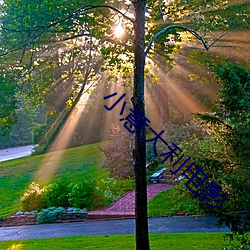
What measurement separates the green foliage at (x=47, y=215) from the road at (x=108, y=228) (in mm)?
291

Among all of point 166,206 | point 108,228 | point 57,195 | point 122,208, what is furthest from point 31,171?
point 108,228

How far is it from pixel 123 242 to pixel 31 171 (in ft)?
47.2

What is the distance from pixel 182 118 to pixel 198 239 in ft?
53.2

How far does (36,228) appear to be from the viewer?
982 centimetres

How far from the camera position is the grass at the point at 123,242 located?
661cm

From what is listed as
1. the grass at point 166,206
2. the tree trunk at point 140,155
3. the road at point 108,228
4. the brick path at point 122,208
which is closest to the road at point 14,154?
the brick path at point 122,208

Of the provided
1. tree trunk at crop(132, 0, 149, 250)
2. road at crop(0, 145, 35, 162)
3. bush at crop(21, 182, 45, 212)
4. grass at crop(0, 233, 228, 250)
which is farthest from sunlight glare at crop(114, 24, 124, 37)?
road at crop(0, 145, 35, 162)

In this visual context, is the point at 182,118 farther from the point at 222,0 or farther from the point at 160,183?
the point at 222,0

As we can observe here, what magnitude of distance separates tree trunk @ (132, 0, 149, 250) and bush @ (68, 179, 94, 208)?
6393 millimetres

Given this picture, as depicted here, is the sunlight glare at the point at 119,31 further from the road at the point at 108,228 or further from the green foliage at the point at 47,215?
the road at the point at 108,228

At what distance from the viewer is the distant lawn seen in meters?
14.4

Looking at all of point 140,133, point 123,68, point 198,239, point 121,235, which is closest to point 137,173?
point 140,133

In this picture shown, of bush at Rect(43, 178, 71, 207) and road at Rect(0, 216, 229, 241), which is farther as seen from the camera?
bush at Rect(43, 178, 71, 207)

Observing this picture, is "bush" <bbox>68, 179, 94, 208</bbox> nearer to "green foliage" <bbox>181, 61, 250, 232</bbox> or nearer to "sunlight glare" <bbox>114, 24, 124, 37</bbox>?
"sunlight glare" <bbox>114, 24, 124, 37</bbox>
